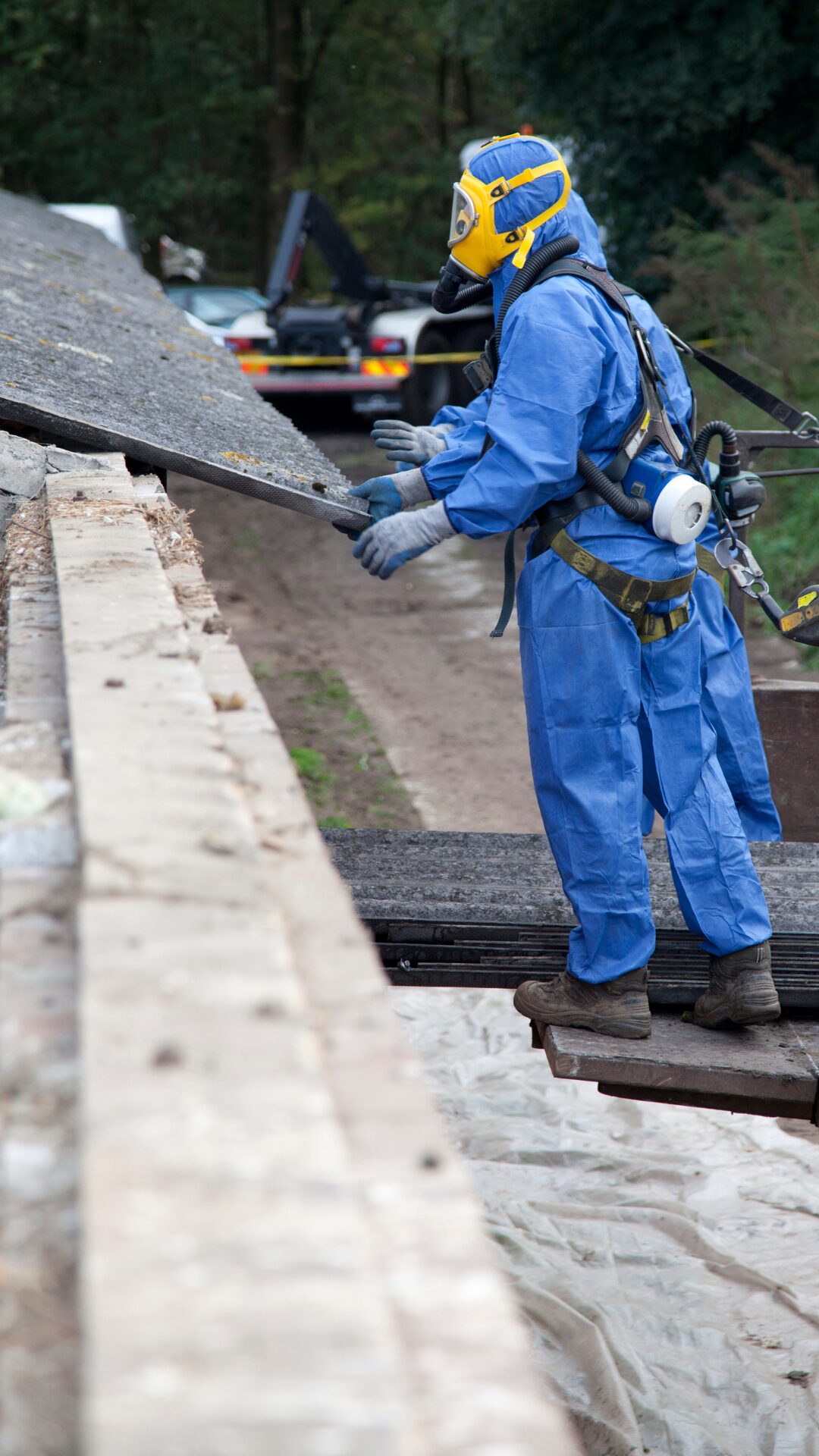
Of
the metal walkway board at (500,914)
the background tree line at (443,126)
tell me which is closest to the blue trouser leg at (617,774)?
the metal walkway board at (500,914)

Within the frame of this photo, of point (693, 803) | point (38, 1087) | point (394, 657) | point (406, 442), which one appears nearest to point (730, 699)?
point (693, 803)

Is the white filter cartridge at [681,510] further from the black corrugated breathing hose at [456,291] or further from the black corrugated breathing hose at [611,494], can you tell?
the black corrugated breathing hose at [456,291]

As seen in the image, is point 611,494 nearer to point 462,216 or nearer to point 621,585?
point 621,585

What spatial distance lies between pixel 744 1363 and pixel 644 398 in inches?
92.4

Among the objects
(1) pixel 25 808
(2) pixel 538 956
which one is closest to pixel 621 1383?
(2) pixel 538 956

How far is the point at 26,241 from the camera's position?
7398mm

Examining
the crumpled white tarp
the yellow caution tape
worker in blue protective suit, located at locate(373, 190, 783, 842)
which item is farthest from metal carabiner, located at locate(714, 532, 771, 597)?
the yellow caution tape

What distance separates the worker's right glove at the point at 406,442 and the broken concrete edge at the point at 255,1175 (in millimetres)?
1834

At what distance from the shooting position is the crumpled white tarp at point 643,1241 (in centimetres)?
334

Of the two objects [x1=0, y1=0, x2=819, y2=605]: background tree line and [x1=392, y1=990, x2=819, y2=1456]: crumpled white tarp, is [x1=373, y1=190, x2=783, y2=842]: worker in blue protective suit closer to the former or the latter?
[x1=392, y1=990, x2=819, y2=1456]: crumpled white tarp

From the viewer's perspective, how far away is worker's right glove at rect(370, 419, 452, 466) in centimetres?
324

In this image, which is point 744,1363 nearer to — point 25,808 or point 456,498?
point 456,498

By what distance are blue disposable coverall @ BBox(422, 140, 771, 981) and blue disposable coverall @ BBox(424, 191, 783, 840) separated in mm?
79

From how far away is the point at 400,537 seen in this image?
2.83 m
